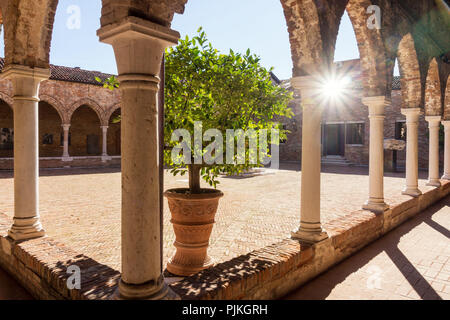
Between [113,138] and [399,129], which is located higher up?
[399,129]

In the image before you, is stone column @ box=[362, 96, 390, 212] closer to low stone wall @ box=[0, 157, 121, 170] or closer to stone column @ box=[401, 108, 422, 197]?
stone column @ box=[401, 108, 422, 197]

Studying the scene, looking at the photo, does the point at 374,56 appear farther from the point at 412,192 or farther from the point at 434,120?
the point at 434,120

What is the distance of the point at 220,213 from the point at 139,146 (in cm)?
522

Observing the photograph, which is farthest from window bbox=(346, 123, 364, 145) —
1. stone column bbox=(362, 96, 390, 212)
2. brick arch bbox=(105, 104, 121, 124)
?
stone column bbox=(362, 96, 390, 212)

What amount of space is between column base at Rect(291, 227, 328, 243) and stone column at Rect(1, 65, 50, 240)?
3.24 meters

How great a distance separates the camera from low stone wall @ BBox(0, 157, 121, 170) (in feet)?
55.1

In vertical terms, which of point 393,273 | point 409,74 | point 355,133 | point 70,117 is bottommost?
point 393,273

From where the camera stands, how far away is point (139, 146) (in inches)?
90.8

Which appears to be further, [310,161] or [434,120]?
[434,120]

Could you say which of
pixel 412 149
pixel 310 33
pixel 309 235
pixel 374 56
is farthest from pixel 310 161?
pixel 412 149

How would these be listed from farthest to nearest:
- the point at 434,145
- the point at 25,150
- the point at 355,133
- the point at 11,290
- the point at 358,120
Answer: the point at 355,133, the point at 358,120, the point at 434,145, the point at 25,150, the point at 11,290

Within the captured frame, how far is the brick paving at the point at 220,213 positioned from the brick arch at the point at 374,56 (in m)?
2.35
